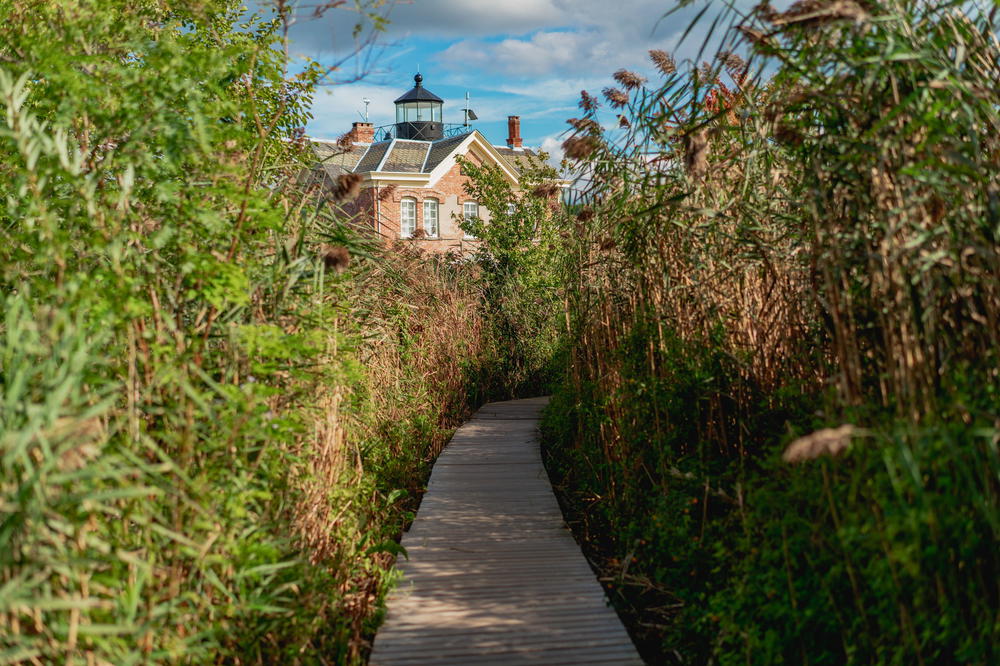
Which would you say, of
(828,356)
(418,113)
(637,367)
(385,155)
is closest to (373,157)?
(385,155)

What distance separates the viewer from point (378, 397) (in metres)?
5.81

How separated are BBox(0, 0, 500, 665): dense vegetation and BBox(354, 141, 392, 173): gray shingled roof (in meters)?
22.3

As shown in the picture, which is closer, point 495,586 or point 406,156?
point 495,586

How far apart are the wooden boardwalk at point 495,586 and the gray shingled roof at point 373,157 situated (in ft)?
70.8

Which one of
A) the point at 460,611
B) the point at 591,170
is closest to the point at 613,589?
the point at 460,611

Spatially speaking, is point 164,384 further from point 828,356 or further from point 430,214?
point 430,214

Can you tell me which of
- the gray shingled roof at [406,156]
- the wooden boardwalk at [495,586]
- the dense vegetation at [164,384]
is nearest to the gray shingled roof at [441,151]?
the gray shingled roof at [406,156]

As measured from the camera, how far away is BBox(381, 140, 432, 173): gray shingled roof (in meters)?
26.0

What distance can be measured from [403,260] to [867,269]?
5546 millimetres

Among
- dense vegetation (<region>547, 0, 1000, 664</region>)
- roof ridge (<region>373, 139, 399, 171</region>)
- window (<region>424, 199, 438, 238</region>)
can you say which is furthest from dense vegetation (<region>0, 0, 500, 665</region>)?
window (<region>424, 199, 438, 238</region>)

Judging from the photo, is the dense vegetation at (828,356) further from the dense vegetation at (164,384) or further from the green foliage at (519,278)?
the green foliage at (519,278)

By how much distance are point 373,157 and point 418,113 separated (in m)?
5.88

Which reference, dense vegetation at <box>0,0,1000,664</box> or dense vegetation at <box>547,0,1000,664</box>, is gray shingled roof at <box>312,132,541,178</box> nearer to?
dense vegetation at <box>0,0,1000,664</box>

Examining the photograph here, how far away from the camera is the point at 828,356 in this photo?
3.07 m
